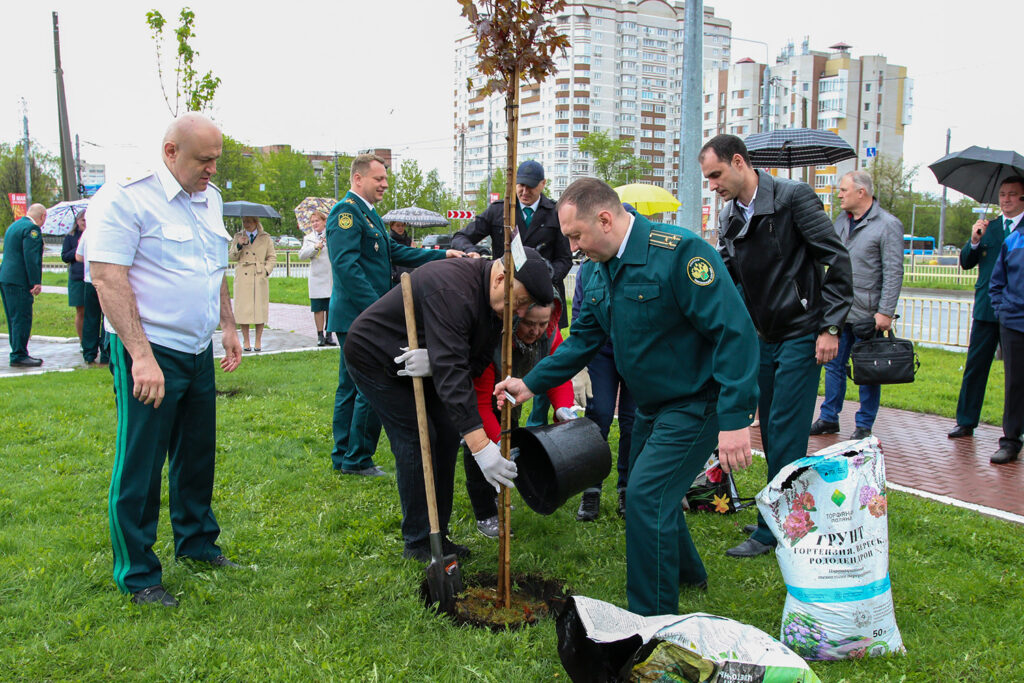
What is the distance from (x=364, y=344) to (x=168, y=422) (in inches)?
37.2

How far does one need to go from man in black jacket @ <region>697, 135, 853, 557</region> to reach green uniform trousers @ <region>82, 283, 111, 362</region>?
27.2 feet

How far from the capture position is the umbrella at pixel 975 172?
21.1 feet

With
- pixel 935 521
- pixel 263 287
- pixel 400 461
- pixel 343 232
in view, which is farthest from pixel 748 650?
pixel 263 287

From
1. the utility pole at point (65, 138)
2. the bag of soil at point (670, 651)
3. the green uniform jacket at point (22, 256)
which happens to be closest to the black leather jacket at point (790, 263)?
the bag of soil at point (670, 651)

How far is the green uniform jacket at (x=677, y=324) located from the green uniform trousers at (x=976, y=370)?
459 centimetres

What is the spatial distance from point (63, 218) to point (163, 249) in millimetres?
8189

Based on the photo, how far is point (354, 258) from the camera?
520 centimetres

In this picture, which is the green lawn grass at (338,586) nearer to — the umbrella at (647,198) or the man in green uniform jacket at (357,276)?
the man in green uniform jacket at (357,276)

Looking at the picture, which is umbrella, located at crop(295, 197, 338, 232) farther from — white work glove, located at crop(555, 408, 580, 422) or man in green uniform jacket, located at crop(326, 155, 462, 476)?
white work glove, located at crop(555, 408, 580, 422)

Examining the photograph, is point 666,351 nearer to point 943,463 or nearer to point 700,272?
point 700,272

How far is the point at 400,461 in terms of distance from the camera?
150 inches

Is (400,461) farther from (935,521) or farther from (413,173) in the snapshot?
(413,173)

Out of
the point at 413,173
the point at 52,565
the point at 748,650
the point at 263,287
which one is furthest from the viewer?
the point at 413,173

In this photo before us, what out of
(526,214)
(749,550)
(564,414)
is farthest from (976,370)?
(564,414)
